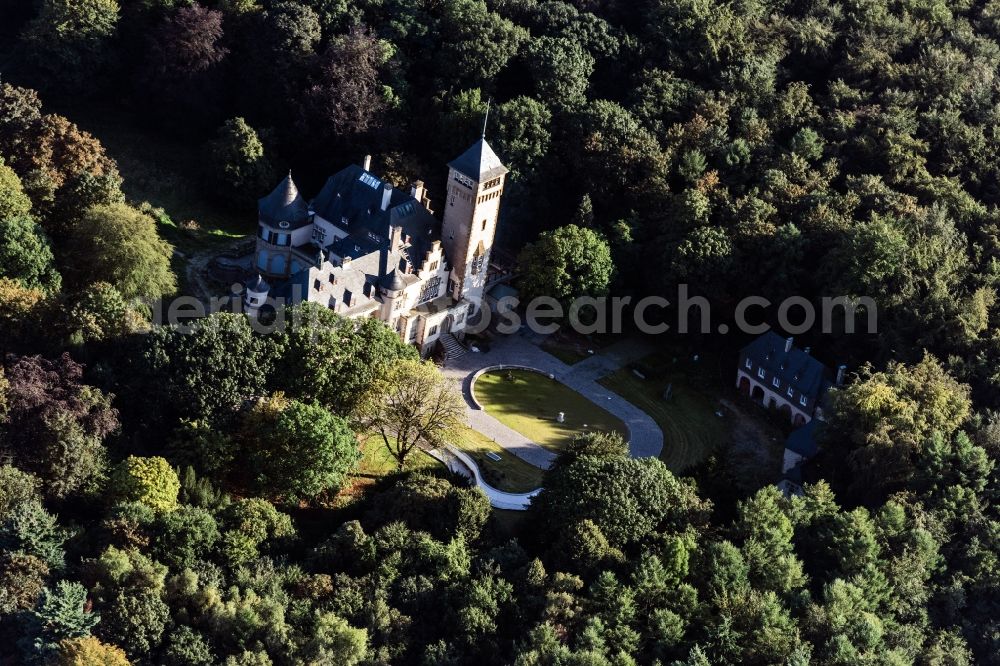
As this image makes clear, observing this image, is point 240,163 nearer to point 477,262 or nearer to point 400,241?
point 400,241

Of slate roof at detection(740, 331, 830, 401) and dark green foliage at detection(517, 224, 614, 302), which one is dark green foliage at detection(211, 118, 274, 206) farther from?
slate roof at detection(740, 331, 830, 401)

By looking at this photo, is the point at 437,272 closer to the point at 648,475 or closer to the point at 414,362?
the point at 414,362

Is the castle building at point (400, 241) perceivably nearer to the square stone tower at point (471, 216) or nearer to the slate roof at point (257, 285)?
the square stone tower at point (471, 216)

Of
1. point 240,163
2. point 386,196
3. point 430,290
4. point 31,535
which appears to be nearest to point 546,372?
point 430,290

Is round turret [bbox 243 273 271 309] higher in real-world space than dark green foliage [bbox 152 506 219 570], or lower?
higher

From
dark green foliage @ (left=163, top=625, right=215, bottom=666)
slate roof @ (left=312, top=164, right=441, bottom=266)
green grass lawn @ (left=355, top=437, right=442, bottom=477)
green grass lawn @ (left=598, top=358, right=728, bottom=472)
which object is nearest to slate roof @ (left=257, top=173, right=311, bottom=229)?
slate roof @ (left=312, top=164, right=441, bottom=266)

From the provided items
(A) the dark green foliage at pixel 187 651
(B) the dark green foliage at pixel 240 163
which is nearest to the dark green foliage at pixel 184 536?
(A) the dark green foliage at pixel 187 651
